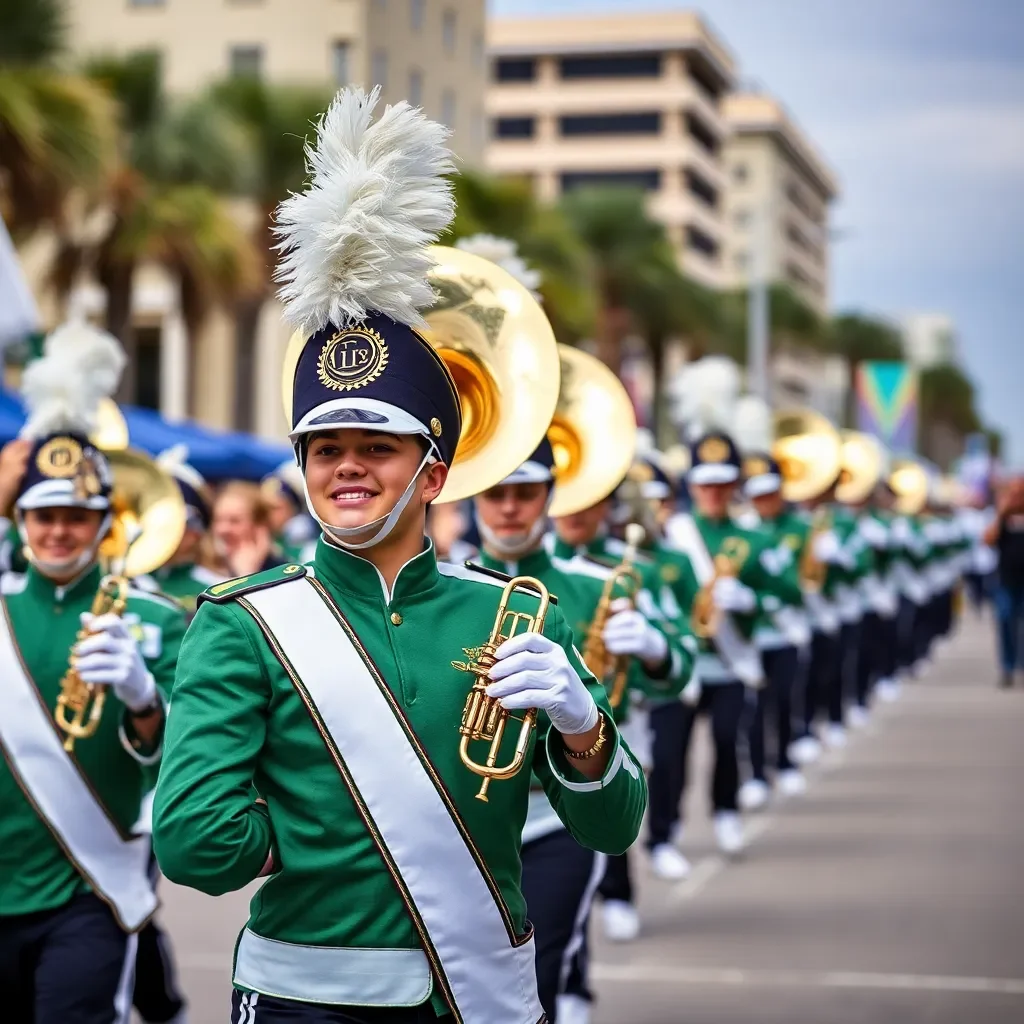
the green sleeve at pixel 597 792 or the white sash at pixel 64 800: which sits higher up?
the green sleeve at pixel 597 792

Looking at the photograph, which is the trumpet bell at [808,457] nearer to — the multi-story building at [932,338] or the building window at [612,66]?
the building window at [612,66]

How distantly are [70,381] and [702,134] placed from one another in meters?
92.1

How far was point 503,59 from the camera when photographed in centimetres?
9369

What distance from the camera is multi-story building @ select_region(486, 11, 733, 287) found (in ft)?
302

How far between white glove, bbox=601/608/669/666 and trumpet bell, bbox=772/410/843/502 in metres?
10.7

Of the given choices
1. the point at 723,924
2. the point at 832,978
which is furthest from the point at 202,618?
the point at 723,924

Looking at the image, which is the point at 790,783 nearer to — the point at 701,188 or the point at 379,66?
the point at 379,66

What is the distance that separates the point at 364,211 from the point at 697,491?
869 cm

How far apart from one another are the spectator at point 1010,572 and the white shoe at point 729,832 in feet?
34.8

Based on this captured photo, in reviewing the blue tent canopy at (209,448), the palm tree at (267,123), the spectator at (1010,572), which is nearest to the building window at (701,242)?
the palm tree at (267,123)

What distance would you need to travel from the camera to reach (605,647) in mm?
6625

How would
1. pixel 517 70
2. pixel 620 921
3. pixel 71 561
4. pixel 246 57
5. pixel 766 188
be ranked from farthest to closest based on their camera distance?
pixel 766 188 → pixel 517 70 → pixel 246 57 → pixel 620 921 → pixel 71 561

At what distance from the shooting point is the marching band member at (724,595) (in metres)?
11.3

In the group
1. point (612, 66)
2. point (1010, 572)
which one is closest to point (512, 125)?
point (612, 66)
